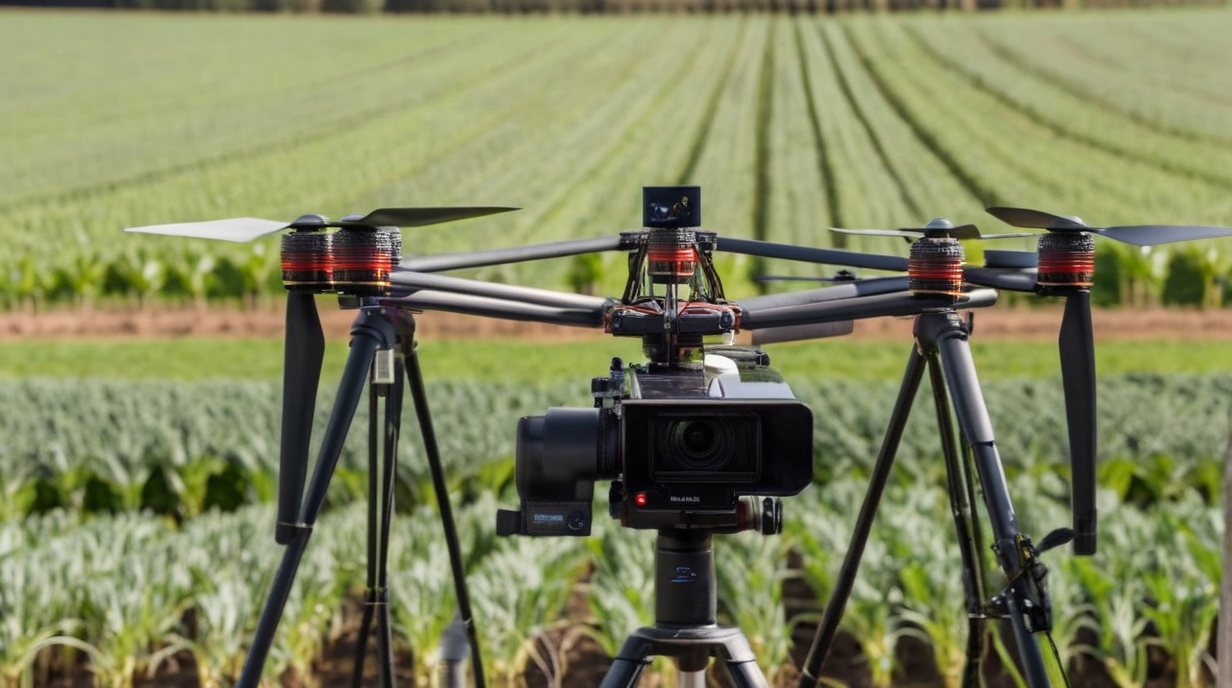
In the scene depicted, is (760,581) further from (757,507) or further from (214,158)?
(214,158)

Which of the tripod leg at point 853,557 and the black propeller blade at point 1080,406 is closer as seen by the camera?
the black propeller blade at point 1080,406

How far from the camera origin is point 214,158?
34.7 m

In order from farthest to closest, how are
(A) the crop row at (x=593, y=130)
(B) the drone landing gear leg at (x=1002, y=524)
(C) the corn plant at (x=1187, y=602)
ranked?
(A) the crop row at (x=593, y=130) < (C) the corn plant at (x=1187, y=602) < (B) the drone landing gear leg at (x=1002, y=524)

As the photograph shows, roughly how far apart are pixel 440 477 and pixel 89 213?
1056 inches

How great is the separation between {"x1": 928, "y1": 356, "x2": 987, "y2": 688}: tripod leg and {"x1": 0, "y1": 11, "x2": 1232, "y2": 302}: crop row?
1676cm

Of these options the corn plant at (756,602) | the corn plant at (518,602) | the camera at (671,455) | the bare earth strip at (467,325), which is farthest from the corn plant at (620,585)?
the bare earth strip at (467,325)

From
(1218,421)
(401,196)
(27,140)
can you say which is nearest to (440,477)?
(1218,421)

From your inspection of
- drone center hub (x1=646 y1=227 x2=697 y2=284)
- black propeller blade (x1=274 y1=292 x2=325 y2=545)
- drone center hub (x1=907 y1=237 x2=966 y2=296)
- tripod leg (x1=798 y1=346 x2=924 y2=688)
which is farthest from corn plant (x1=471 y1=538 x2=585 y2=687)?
drone center hub (x1=907 y1=237 x2=966 y2=296)

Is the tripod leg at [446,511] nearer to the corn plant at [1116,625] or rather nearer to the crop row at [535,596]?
the crop row at [535,596]

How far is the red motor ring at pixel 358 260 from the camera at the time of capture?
2570 millimetres

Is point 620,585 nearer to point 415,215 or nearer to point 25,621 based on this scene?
point 25,621

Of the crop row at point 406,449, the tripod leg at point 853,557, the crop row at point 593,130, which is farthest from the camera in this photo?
the crop row at point 593,130

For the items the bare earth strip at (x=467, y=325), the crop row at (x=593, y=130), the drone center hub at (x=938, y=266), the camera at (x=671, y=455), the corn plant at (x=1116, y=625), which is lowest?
the corn plant at (x=1116, y=625)

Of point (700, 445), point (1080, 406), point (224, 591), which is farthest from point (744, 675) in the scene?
point (224, 591)
